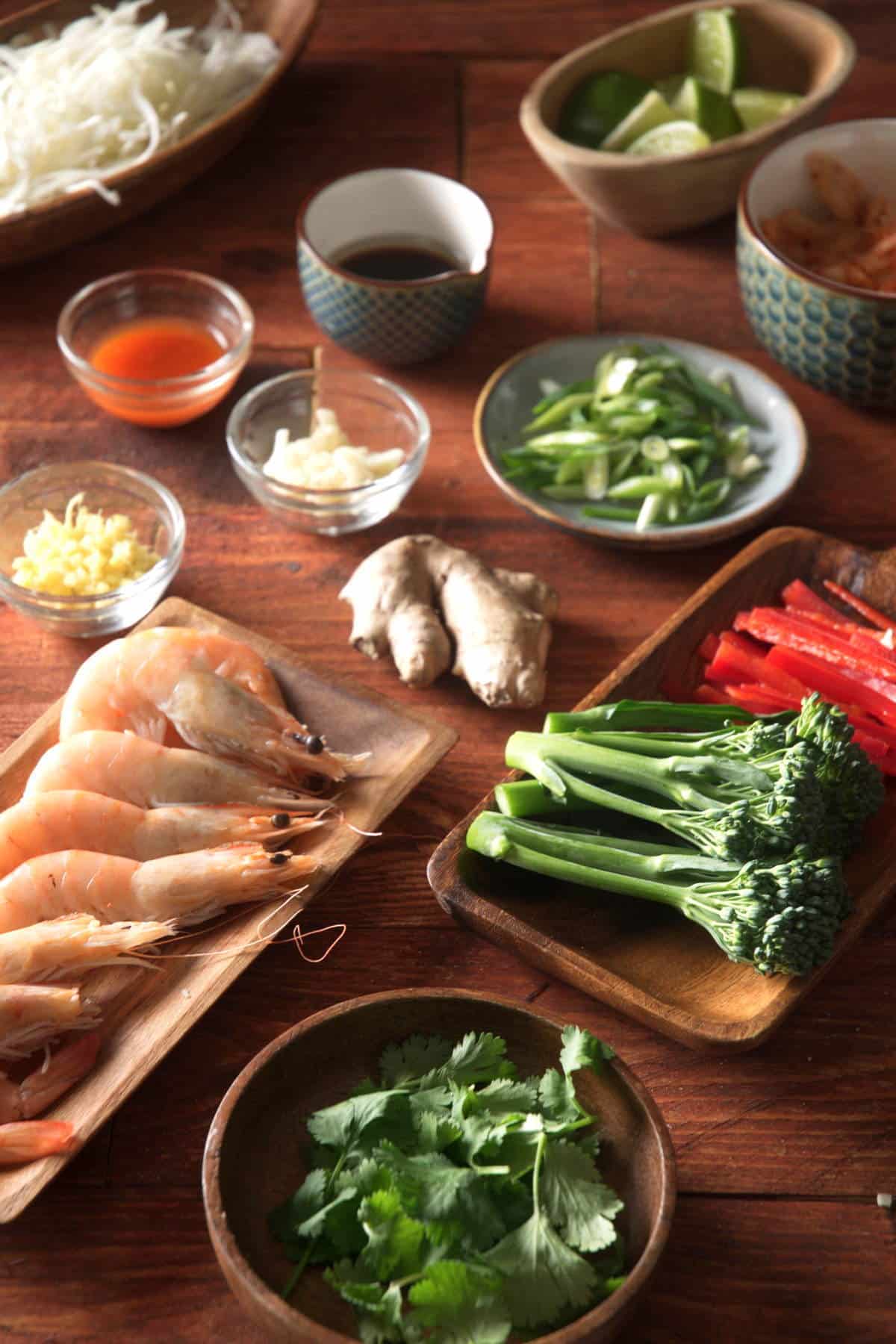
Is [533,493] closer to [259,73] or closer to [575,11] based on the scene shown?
[259,73]

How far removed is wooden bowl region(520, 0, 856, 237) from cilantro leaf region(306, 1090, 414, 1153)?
1934 millimetres

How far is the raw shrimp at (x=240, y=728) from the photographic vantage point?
6.62 feet

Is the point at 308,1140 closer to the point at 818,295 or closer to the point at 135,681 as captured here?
the point at 135,681

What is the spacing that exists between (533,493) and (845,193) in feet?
2.94

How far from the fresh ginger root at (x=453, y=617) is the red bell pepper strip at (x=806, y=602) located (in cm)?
37

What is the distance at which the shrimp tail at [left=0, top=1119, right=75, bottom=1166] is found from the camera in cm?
159

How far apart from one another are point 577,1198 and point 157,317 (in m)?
1.89

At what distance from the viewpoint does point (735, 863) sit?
1.77 metres

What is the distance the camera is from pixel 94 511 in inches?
95.8

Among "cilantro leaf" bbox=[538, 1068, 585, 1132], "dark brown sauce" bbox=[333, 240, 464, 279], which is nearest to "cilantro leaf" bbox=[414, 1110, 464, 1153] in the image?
"cilantro leaf" bbox=[538, 1068, 585, 1132]

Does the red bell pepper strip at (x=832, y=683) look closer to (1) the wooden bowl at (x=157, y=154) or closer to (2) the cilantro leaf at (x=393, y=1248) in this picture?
(2) the cilantro leaf at (x=393, y=1248)

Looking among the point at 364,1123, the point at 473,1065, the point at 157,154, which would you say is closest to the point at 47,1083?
the point at 364,1123

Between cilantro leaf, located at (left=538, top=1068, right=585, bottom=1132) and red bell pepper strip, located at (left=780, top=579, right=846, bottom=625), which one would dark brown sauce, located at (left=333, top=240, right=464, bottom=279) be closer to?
red bell pepper strip, located at (left=780, top=579, right=846, bottom=625)

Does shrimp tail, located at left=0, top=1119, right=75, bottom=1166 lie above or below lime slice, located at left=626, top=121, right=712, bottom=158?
below
